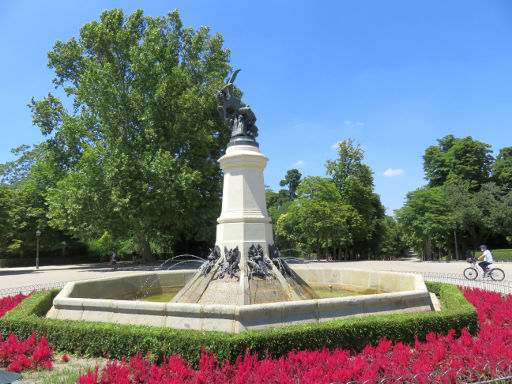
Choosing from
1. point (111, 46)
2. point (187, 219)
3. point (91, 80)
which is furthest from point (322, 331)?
point (111, 46)

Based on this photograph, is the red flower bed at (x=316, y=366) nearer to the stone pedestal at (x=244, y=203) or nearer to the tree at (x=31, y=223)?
the stone pedestal at (x=244, y=203)

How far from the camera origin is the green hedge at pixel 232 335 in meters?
5.54

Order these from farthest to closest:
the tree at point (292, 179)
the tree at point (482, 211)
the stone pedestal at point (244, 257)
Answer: the tree at point (292, 179) < the tree at point (482, 211) < the stone pedestal at point (244, 257)

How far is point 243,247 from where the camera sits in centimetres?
959

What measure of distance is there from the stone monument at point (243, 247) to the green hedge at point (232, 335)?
7.84ft

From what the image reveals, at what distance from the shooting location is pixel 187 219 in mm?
29359

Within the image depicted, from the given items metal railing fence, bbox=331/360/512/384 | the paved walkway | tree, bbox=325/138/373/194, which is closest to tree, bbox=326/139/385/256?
tree, bbox=325/138/373/194

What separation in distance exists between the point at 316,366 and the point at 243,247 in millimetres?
5009

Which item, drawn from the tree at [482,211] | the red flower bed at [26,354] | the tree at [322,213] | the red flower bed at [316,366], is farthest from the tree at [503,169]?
the red flower bed at [26,354]

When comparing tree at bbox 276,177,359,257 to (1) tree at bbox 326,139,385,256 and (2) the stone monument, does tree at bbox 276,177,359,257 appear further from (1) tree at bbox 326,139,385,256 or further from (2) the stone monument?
(2) the stone monument

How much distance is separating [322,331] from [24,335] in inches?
233

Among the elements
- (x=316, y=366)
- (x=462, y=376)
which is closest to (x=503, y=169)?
(x=462, y=376)

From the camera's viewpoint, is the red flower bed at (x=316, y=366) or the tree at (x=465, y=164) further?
the tree at (x=465, y=164)

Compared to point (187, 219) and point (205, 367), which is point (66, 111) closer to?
point (187, 219)
